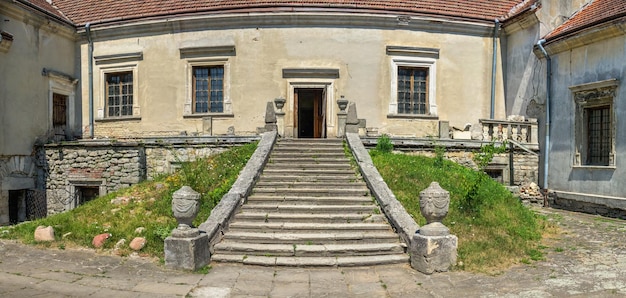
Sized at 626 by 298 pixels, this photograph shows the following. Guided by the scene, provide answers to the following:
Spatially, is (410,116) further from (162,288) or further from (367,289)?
(162,288)

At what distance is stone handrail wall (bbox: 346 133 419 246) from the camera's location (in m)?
8.36

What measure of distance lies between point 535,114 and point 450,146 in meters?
3.72

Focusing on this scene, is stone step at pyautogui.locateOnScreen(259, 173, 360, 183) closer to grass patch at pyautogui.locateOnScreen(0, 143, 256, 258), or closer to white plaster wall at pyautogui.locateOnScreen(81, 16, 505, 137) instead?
grass patch at pyautogui.locateOnScreen(0, 143, 256, 258)

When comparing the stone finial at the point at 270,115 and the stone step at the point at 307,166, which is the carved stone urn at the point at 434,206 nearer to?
the stone step at the point at 307,166

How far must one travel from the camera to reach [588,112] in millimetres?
14039

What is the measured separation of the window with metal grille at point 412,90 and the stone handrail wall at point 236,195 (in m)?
6.30

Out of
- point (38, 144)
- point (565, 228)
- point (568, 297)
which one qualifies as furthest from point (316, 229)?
point (38, 144)

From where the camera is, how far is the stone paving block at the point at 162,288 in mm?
6376

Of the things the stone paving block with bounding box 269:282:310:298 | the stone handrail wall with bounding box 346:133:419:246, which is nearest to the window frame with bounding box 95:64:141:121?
the stone handrail wall with bounding box 346:133:419:246

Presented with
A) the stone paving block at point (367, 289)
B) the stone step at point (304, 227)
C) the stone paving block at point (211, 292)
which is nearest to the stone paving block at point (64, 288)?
the stone paving block at point (211, 292)

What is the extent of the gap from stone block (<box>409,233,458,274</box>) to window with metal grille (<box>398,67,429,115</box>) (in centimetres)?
1070

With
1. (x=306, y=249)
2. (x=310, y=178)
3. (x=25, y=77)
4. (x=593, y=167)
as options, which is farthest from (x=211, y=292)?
(x=25, y=77)

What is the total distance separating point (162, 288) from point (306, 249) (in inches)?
99.7

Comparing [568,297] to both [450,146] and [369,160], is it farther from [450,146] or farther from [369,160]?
[450,146]
